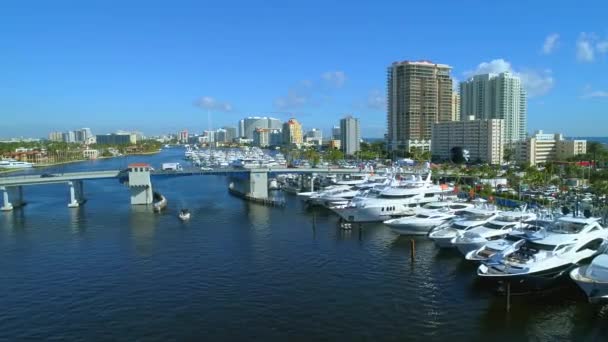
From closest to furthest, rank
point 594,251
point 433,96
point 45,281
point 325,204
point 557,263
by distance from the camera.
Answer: point 557,263
point 594,251
point 45,281
point 325,204
point 433,96

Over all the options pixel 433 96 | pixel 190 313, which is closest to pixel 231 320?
pixel 190 313

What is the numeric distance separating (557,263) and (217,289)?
18226 millimetres

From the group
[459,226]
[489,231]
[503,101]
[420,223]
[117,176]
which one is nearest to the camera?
[489,231]

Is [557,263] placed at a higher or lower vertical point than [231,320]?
higher

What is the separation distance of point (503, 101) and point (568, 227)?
129 m

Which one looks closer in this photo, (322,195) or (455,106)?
(322,195)

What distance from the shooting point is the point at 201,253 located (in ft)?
111

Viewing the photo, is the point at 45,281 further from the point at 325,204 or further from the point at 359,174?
the point at 359,174

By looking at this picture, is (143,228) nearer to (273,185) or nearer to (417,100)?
(273,185)

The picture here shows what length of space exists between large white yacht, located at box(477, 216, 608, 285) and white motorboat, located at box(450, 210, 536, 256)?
3951 mm

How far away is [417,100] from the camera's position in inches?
5694

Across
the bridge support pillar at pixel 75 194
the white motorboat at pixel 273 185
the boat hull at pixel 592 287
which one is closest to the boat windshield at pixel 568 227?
the boat hull at pixel 592 287

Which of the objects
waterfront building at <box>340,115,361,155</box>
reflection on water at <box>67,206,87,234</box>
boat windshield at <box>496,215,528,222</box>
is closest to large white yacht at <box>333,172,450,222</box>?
boat windshield at <box>496,215,528,222</box>

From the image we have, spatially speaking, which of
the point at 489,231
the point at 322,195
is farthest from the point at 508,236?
the point at 322,195
